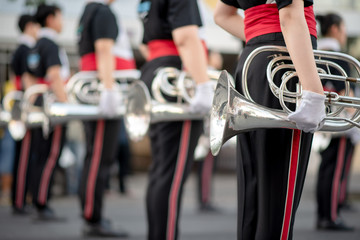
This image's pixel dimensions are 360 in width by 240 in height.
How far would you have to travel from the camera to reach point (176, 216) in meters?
3.12

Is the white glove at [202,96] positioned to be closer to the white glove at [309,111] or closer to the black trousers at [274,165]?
the black trousers at [274,165]

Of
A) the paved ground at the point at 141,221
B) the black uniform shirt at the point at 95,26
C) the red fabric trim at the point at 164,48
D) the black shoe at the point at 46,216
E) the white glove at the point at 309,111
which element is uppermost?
the black uniform shirt at the point at 95,26

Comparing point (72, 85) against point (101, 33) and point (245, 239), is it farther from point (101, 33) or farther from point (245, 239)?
point (245, 239)

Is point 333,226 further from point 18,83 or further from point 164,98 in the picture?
point 18,83

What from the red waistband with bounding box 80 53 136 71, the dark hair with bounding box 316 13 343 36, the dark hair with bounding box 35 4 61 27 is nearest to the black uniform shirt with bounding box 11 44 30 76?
the dark hair with bounding box 35 4 61 27

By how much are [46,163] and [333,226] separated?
99.7 inches

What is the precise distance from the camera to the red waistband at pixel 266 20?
2.17m

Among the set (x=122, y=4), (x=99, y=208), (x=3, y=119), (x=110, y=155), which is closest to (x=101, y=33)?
(x=110, y=155)

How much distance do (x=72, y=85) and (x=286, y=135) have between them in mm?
2592

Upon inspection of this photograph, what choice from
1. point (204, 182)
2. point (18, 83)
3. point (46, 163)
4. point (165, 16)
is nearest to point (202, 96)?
point (165, 16)

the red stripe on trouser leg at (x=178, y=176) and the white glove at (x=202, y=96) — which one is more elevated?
the white glove at (x=202, y=96)

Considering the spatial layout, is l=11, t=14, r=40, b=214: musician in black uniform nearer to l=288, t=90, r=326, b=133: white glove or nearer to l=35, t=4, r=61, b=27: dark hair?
l=35, t=4, r=61, b=27: dark hair

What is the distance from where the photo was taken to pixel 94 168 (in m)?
4.25

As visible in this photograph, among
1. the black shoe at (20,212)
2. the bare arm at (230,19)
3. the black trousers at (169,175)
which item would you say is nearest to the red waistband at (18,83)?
the black shoe at (20,212)
